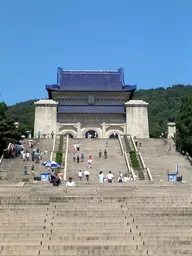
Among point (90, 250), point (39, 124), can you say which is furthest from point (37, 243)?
point (39, 124)

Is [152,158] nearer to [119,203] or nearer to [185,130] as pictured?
[185,130]

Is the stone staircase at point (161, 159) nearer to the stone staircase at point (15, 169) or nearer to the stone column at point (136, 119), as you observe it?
the stone staircase at point (15, 169)

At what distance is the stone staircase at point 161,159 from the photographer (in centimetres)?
2711

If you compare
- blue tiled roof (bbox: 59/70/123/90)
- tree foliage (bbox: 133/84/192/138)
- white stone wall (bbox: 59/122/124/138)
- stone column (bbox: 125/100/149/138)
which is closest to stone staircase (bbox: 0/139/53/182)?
white stone wall (bbox: 59/122/124/138)

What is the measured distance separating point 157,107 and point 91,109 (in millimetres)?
55281

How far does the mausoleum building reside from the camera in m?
47.2

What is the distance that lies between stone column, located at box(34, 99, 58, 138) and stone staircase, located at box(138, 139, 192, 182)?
13232 mm

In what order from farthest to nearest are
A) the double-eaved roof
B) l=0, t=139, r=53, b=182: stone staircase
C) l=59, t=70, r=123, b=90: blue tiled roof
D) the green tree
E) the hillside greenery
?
the hillside greenery, l=59, t=70, r=123, b=90: blue tiled roof, the double-eaved roof, the green tree, l=0, t=139, r=53, b=182: stone staircase

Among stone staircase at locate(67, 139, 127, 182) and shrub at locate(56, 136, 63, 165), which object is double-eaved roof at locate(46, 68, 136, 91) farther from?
shrub at locate(56, 136, 63, 165)

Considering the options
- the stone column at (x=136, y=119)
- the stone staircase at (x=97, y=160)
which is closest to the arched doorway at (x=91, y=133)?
the stone column at (x=136, y=119)

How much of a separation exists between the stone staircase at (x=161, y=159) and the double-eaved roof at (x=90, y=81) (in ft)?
52.6

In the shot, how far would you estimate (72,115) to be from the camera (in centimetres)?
4750

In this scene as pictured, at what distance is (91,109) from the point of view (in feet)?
158

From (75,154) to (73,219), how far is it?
17844 mm
